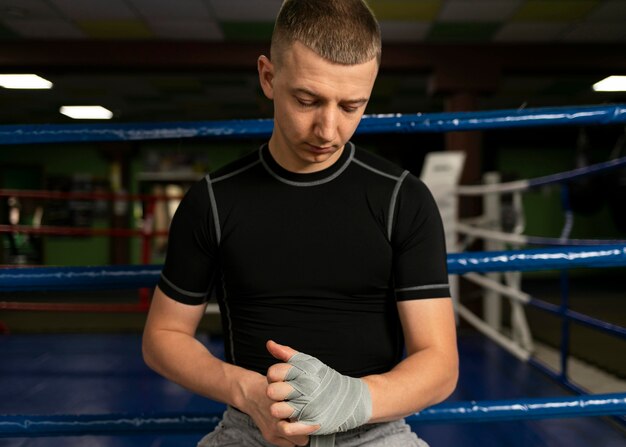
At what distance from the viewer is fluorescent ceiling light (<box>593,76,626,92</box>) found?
5828 mm

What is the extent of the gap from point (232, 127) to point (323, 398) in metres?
0.61

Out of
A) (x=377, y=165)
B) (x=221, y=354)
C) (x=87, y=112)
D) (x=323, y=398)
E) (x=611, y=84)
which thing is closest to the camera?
(x=323, y=398)

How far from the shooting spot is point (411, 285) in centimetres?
85

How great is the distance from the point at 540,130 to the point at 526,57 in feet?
14.3

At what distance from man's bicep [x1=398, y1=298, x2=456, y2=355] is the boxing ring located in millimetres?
249

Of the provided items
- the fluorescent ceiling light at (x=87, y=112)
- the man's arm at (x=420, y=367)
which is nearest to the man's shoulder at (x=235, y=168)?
the man's arm at (x=420, y=367)

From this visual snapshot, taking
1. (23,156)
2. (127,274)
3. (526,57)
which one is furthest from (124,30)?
(23,156)

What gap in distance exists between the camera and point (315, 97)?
780 mm

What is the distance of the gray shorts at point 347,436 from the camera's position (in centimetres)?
85

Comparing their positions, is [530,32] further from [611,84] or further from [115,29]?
[115,29]

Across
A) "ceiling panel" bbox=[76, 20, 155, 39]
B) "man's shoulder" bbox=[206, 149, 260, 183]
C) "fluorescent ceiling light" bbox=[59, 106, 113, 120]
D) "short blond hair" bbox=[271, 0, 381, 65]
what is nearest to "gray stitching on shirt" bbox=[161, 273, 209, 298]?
"man's shoulder" bbox=[206, 149, 260, 183]

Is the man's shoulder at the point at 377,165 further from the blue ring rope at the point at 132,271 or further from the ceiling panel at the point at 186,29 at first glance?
the ceiling panel at the point at 186,29

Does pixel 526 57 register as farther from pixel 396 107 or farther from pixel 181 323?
pixel 181 323

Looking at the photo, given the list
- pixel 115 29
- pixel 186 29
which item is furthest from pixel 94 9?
pixel 186 29
